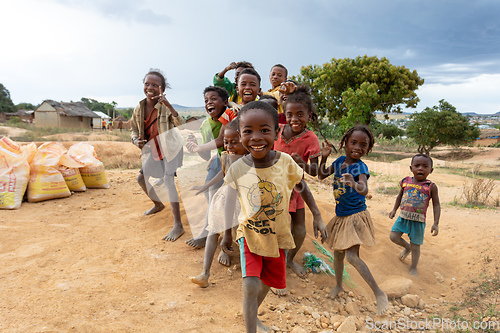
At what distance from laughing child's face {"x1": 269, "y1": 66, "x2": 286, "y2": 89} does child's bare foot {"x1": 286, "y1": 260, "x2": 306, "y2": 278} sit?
2.07 meters

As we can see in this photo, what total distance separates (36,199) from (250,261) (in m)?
3.87

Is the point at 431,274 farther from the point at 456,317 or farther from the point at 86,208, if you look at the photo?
the point at 86,208

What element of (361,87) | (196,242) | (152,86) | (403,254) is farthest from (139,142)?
(361,87)

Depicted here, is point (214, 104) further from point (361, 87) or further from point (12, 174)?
point (361, 87)

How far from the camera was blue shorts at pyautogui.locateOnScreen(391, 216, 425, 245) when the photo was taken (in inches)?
127

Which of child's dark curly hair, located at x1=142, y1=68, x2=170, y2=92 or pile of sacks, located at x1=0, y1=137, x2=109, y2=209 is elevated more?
child's dark curly hair, located at x1=142, y1=68, x2=170, y2=92

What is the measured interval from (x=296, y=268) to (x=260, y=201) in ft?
4.29

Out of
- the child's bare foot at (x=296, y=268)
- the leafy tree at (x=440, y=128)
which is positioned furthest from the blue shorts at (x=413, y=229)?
the leafy tree at (x=440, y=128)

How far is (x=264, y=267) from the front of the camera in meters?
1.86

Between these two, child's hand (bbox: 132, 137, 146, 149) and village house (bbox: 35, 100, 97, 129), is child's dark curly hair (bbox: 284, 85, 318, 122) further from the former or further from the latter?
village house (bbox: 35, 100, 97, 129)

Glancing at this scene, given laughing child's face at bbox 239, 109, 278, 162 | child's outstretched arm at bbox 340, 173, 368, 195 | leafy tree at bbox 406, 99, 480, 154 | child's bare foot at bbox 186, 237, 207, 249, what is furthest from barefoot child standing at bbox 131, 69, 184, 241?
leafy tree at bbox 406, 99, 480, 154

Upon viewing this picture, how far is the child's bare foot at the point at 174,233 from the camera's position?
10.4 ft

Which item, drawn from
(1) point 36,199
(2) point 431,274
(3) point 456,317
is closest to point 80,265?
(1) point 36,199

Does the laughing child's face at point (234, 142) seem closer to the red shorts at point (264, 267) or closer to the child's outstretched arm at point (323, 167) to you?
the child's outstretched arm at point (323, 167)
